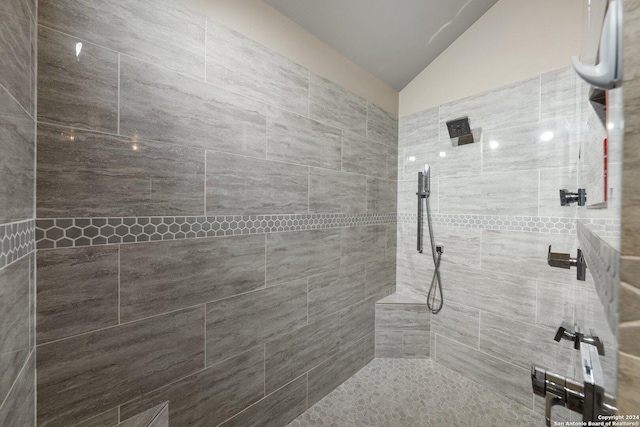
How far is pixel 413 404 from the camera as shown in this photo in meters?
1.59

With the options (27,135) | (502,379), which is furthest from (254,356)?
(502,379)

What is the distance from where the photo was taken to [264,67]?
4.41 ft

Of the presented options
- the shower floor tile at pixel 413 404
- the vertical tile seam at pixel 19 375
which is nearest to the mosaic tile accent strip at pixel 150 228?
the vertical tile seam at pixel 19 375

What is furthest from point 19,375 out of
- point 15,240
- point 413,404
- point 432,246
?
point 432,246

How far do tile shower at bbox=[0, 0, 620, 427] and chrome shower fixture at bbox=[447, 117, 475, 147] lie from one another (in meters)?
0.08

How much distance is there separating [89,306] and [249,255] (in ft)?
2.01

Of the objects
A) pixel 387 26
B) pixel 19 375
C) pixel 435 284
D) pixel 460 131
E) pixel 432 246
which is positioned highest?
pixel 387 26

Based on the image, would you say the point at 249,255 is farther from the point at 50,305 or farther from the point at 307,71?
the point at 307,71

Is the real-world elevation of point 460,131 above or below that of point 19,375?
above

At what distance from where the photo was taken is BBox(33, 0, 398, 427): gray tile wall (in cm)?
84

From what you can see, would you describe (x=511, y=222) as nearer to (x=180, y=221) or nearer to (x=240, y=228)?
(x=240, y=228)

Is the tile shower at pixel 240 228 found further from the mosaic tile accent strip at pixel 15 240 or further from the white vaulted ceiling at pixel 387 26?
the white vaulted ceiling at pixel 387 26

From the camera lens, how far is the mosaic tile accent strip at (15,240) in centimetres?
60

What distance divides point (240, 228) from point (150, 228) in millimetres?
376
